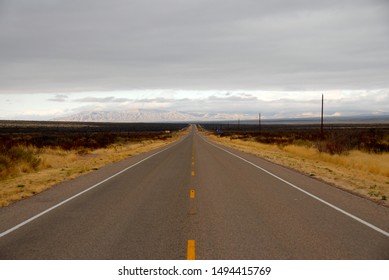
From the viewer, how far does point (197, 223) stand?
856cm

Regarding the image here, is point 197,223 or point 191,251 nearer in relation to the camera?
point 191,251

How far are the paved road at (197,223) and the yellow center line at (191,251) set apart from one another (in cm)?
3

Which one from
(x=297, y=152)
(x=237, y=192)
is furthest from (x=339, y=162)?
(x=237, y=192)

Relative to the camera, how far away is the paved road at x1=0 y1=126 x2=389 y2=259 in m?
6.55

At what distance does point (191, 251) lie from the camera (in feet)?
21.4

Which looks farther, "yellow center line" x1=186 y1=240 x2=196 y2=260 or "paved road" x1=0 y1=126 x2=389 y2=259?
"paved road" x1=0 y1=126 x2=389 y2=259

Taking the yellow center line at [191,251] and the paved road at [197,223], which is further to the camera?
the paved road at [197,223]

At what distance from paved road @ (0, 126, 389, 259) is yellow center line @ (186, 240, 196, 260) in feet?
0.11

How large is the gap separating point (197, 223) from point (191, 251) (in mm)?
2050

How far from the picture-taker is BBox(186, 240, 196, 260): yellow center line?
6.21m

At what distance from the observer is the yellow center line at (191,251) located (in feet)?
20.4

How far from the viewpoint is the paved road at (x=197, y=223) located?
21.5 feet
